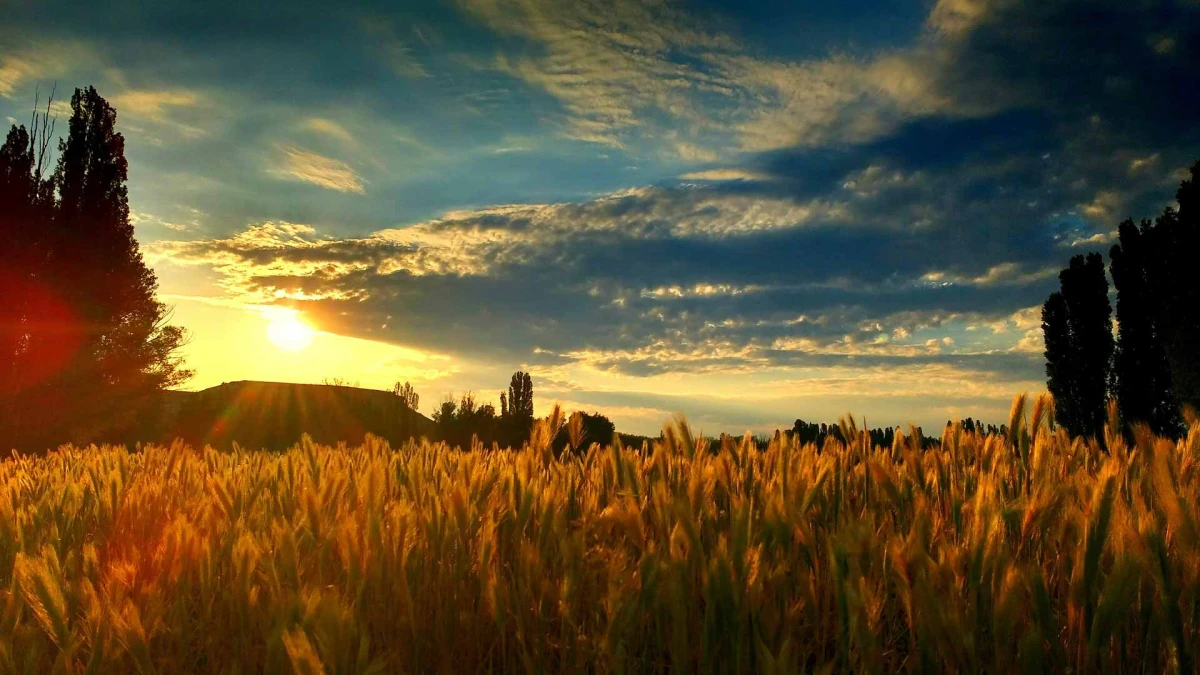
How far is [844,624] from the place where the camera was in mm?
1562

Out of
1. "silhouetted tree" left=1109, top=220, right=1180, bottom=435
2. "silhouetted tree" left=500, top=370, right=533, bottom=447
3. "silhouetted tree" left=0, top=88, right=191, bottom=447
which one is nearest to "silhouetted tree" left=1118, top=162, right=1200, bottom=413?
"silhouetted tree" left=1109, top=220, right=1180, bottom=435

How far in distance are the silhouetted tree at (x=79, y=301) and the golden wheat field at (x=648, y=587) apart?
24.9 meters

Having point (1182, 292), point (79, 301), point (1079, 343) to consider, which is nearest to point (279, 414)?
point (79, 301)

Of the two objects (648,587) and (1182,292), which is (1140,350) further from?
(648,587)

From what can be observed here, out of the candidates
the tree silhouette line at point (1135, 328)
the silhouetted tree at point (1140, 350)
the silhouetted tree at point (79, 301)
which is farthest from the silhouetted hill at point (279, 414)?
the silhouetted tree at point (1140, 350)

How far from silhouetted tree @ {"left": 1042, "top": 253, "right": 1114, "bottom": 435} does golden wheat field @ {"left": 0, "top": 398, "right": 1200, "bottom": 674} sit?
29.5m

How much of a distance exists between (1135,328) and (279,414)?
2932cm

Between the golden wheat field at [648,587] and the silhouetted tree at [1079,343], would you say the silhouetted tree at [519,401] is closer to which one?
the golden wheat field at [648,587]

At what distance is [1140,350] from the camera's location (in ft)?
83.7

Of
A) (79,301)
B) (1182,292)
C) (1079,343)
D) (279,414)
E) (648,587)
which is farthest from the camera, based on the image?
(1079,343)

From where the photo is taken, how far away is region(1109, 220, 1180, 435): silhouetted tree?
24766 mm

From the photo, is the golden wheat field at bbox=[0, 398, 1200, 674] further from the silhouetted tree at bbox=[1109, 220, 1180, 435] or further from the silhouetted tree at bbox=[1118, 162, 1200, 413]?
the silhouetted tree at bbox=[1109, 220, 1180, 435]

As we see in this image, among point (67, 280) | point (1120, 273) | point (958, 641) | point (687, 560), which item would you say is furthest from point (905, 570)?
point (1120, 273)

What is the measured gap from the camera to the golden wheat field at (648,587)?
1442 millimetres
